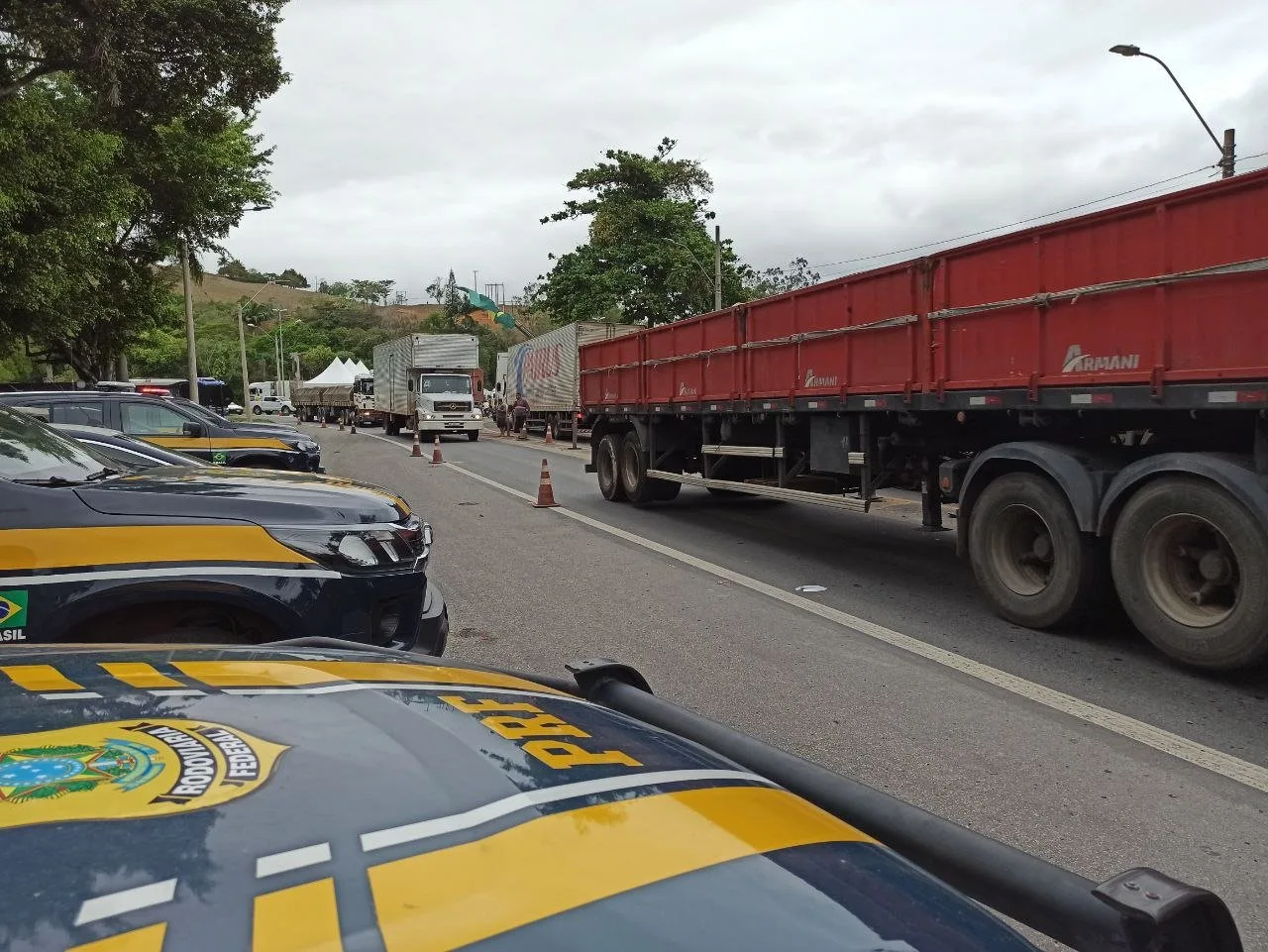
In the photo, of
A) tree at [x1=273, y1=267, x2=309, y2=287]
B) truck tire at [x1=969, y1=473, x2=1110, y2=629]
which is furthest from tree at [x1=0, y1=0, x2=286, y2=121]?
tree at [x1=273, y1=267, x2=309, y2=287]

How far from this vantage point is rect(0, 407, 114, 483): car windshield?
3.78 meters

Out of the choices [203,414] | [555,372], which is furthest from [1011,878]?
[555,372]

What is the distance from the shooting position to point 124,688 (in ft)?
6.00

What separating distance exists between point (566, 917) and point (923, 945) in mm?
469

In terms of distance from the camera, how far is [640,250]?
124ft

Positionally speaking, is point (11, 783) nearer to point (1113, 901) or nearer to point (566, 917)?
point (566, 917)

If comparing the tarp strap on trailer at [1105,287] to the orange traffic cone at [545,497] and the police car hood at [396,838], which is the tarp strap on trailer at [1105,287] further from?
the orange traffic cone at [545,497]

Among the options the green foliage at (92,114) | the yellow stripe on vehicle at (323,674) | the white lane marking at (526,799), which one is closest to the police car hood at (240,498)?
the yellow stripe on vehicle at (323,674)

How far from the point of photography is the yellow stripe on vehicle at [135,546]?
11.2 feet

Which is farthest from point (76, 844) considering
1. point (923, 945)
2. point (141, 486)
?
point (141, 486)

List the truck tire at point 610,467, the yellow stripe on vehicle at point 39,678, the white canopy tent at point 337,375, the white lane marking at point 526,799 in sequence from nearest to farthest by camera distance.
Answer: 1. the white lane marking at point 526,799
2. the yellow stripe on vehicle at point 39,678
3. the truck tire at point 610,467
4. the white canopy tent at point 337,375

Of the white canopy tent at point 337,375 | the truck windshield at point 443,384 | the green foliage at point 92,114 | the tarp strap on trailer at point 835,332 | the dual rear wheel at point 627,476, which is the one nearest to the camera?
the tarp strap on trailer at point 835,332

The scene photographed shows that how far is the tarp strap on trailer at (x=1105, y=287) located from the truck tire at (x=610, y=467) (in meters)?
7.16

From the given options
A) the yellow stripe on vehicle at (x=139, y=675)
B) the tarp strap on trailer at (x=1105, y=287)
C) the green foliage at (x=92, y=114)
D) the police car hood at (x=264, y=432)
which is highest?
the green foliage at (x=92, y=114)
